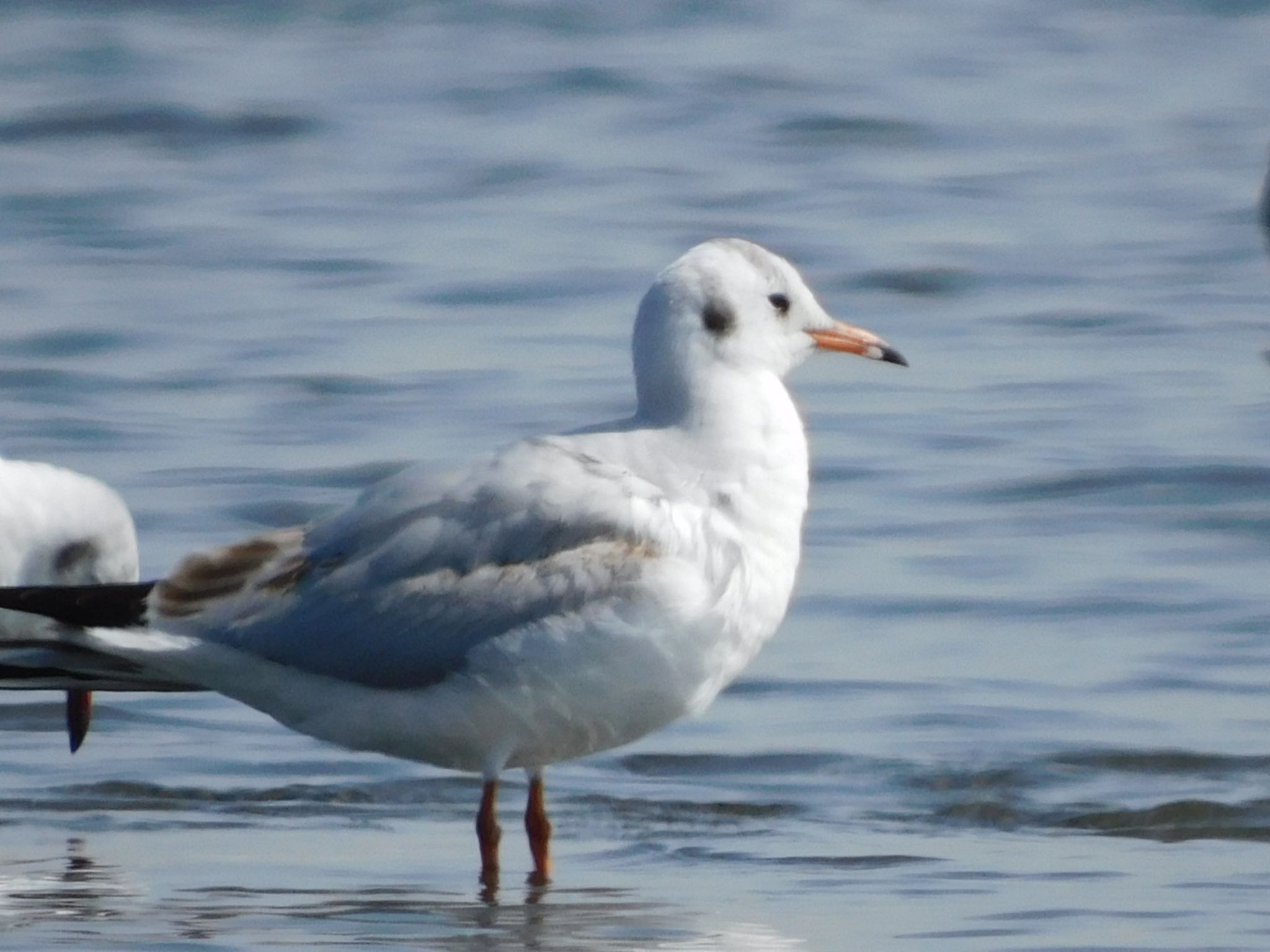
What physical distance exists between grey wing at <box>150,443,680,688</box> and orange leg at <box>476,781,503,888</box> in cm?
34

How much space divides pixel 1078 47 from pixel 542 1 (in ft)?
10.4

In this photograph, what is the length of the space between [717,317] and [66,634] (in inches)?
51.1

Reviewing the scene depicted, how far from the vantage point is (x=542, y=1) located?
16703 millimetres

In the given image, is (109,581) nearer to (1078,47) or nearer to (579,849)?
(579,849)

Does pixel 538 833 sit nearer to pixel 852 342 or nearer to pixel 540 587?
pixel 540 587

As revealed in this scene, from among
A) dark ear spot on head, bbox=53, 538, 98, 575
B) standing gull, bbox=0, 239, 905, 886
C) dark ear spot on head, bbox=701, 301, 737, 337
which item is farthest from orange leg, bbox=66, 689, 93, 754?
dark ear spot on head, bbox=701, 301, 737, 337

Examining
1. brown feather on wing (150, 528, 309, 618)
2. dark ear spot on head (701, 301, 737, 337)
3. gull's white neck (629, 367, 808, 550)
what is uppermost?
dark ear spot on head (701, 301, 737, 337)

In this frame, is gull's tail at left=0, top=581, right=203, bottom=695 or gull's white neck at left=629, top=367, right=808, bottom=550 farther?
gull's tail at left=0, top=581, right=203, bottom=695

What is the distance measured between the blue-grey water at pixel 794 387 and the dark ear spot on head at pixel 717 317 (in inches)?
39.6

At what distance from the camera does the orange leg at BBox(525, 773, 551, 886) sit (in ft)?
17.5

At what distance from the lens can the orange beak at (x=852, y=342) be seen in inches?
211

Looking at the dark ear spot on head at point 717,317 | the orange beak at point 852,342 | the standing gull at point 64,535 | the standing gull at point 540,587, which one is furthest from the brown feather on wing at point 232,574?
the standing gull at point 64,535

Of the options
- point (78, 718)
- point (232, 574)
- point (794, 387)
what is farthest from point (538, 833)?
point (794, 387)

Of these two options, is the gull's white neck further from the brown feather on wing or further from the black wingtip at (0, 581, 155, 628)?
the black wingtip at (0, 581, 155, 628)
